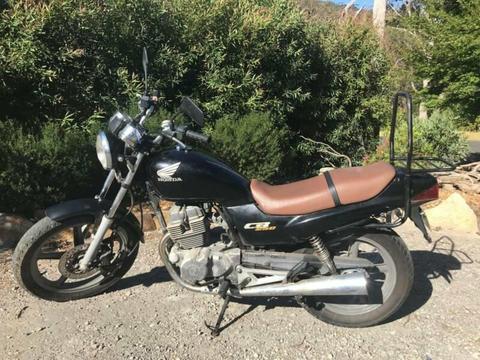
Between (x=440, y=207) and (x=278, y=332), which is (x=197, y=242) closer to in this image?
(x=278, y=332)

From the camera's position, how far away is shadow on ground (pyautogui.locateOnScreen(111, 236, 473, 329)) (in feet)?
12.1

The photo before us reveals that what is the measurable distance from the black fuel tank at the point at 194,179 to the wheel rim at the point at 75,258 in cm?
73

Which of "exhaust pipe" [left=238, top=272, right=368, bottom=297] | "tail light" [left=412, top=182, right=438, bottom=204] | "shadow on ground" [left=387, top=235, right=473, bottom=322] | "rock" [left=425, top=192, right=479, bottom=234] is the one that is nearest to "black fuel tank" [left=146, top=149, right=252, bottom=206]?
"exhaust pipe" [left=238, top=272, right=368, bottom=297]

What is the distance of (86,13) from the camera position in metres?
5.44

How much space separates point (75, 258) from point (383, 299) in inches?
88.0

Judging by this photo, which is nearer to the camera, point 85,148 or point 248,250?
point 248,250

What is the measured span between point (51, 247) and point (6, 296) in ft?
1.70

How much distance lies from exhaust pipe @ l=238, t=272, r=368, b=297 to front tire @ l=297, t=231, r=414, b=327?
16cm

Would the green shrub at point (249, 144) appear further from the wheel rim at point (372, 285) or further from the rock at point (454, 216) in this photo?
the wheel rim at point (372, 285)

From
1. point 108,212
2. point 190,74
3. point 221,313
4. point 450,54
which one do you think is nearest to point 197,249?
point 221,313

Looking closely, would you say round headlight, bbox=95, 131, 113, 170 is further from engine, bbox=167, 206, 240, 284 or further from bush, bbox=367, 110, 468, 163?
bush, bbox=367, 110, 468, 163

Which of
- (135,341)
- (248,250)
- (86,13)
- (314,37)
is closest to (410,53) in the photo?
(314,37)

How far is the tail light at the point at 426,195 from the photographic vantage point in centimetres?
309

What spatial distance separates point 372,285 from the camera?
3326mm
